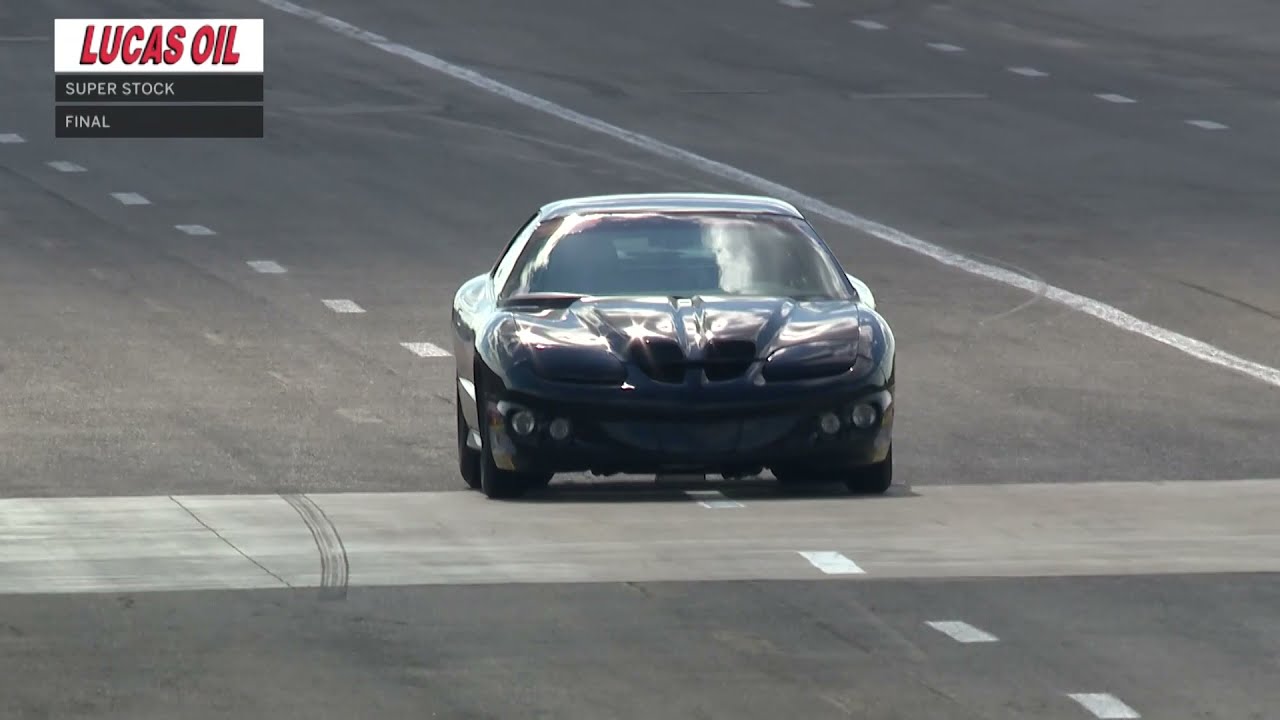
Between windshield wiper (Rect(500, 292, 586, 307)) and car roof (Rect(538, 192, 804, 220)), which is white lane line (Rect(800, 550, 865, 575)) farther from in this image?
car roof (Rect(538, 192, 804, 220))

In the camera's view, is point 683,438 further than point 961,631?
Yes

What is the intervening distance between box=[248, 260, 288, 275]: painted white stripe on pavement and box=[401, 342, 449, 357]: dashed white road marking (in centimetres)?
311

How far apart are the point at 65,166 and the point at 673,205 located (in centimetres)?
1385

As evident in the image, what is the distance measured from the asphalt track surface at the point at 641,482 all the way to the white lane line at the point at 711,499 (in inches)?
3.6

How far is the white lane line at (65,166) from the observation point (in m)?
25.9

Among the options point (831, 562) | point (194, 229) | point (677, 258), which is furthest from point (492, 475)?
point (194, 229)

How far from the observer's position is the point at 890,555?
1058 centimetres

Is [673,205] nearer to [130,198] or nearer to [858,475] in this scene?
[858,475]

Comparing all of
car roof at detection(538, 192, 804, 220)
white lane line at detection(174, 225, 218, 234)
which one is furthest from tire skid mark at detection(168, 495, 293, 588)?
white lane line at detection(174, 225, 218, 234)

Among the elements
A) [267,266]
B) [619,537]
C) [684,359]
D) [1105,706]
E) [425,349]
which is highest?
[1105,706]

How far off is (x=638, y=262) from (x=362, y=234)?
9.99 metres

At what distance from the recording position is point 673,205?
13.6m

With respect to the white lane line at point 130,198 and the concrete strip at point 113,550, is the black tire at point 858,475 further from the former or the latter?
the white lane line at point 130,198

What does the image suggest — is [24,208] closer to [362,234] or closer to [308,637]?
[362,234]
